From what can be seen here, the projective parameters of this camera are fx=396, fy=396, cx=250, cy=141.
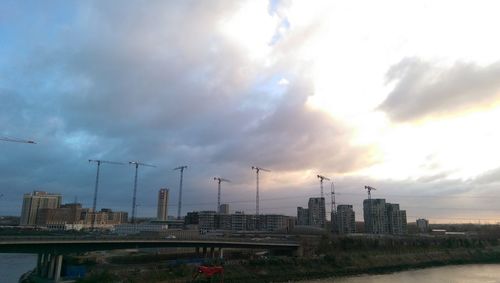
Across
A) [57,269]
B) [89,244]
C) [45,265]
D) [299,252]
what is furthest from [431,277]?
[45,265]

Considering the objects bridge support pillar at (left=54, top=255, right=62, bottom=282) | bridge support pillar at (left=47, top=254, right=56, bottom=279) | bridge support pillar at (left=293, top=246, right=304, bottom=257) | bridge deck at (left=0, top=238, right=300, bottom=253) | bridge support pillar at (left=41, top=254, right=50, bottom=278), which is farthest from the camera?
bridge support pillar at (left=293, top=246, right=304, bottom=257)

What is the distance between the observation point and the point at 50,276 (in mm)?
66312

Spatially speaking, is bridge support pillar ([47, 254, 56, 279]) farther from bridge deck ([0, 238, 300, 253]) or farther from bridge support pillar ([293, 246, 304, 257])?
bridge support pillar ([293, 246, 304, 257])

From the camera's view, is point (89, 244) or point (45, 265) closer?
point (45, 265)

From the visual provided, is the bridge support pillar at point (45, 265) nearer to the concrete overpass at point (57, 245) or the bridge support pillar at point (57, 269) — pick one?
the concrete overpass at point (57, 245)

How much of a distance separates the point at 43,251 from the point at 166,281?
2245cm

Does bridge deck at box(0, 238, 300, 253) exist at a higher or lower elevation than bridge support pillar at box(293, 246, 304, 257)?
higher

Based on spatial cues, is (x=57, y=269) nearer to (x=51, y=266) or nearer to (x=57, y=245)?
(x=51, y=266)

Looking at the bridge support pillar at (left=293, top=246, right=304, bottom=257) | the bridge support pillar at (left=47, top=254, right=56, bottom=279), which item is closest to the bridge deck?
the bridge support pillar at (left=47, top=254, right=56, bottom=279)

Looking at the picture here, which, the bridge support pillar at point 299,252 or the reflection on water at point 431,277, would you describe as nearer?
the reflection on water at point 431,277

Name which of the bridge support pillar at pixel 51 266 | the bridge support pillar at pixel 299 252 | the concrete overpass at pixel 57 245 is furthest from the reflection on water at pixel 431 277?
the bridge support pillar at pixel 51 266

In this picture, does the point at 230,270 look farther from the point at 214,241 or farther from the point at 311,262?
the point at 311,262

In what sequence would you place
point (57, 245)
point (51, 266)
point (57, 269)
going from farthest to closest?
point (51, 266) → point (57, 245) → point (57, 269)

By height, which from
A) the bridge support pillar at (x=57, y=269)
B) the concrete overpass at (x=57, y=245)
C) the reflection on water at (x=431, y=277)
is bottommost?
the reflection on water at (x=431, y=277)
